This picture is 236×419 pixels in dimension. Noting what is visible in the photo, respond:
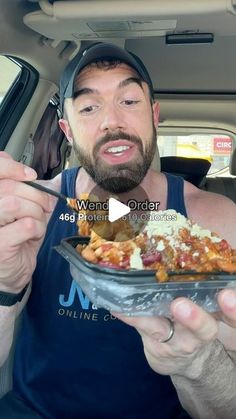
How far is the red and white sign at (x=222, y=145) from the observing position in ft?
11.7

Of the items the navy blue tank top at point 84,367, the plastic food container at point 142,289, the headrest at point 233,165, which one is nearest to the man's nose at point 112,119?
the navy blue tank top at point 84,367

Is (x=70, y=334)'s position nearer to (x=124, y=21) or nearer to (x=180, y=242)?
(x=180, y=242)

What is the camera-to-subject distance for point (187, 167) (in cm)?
310

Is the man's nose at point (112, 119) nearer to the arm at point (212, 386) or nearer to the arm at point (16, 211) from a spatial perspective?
the arm at point (16, 211)

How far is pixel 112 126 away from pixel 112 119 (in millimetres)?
21

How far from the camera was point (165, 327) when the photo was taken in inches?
37.6

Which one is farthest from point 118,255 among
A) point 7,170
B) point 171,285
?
point 7,170

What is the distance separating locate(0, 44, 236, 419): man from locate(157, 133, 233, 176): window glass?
1693 millimetres

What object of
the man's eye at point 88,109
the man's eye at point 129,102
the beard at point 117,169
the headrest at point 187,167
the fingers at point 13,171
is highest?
the fingers at point 13,171

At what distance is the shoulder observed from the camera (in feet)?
5.17

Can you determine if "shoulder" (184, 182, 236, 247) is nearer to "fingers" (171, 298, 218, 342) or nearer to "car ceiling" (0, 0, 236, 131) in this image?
"car ceiling" (0, 0, 236, 131)

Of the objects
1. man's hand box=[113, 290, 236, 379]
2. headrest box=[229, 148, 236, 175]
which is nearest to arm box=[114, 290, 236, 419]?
man's hand box=[113, 290, 236, 379]

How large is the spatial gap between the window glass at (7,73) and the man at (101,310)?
478 millimetres

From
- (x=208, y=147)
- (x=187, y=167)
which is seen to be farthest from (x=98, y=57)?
(x=208, y=147)
